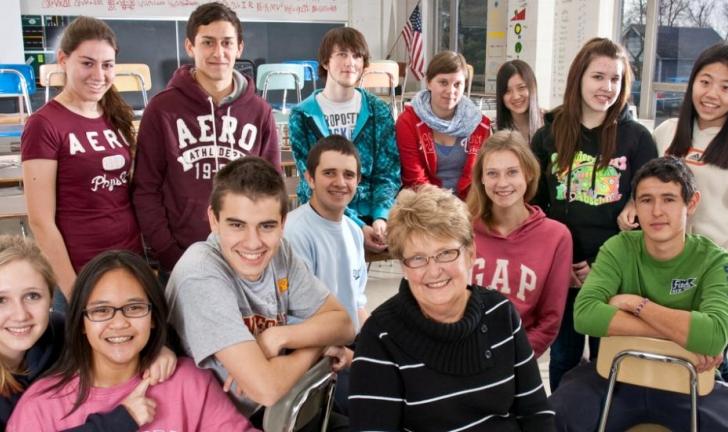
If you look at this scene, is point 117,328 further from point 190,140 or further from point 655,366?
point 655,366

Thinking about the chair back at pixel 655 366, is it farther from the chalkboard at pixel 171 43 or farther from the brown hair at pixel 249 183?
the chalkboard at pixel 171 43

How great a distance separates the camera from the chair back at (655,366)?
1797mm

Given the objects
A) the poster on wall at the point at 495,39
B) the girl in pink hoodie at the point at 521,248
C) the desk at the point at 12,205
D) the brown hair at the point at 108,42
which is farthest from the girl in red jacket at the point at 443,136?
the poster on wall at the point at 495,39

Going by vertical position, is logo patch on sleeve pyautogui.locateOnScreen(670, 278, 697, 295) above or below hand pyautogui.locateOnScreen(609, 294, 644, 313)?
above

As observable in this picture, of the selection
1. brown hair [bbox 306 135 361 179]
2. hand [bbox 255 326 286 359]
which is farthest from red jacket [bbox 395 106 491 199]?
hand [bbox 255 326 286 359]

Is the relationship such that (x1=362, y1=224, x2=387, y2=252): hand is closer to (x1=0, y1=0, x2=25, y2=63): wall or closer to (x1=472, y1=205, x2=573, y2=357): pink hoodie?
(x1=472, y1=205, x2=573, y2=357): pink hoodie

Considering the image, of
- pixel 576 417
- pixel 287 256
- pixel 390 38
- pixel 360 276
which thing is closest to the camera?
pixel 287 256

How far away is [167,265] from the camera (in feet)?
7.01

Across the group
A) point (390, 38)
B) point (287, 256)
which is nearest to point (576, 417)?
point (287, 256)

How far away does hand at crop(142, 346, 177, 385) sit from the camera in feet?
4.81

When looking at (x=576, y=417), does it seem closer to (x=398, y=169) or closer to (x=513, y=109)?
(x=398, y=169)

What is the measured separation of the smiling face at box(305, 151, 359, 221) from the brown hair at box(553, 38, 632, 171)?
74 cm

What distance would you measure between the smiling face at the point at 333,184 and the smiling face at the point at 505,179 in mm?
486

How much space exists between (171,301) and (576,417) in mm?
1205
